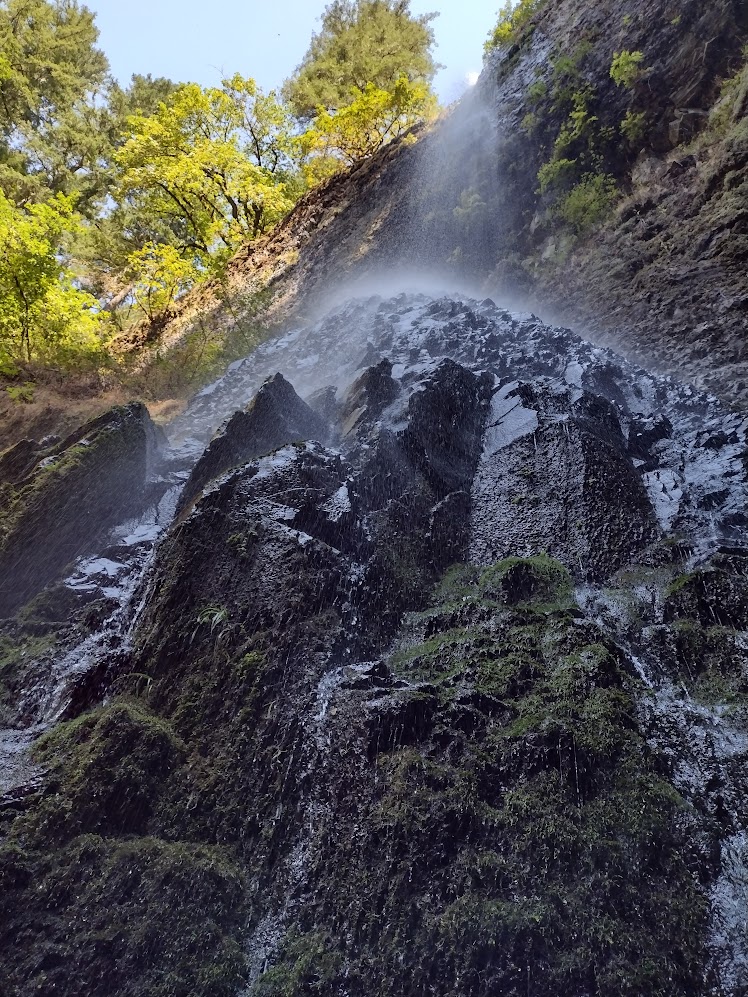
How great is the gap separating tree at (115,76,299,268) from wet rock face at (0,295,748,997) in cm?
1430

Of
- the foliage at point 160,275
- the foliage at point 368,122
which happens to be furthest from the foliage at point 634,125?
the foliage at point 160,275

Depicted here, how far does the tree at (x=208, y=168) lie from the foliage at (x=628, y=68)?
422 inches

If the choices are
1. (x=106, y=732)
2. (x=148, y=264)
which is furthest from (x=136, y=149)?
(x=106, y=732)

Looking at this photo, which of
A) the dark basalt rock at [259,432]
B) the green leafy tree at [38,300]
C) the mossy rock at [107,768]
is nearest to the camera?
the mossy rock at [107,768]

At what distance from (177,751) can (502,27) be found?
18.5m

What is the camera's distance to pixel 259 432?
311 inches

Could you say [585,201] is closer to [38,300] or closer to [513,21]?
[513,21]

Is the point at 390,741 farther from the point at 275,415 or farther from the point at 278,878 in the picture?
the point at 275,415

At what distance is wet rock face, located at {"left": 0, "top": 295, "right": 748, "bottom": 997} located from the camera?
11.7 feet

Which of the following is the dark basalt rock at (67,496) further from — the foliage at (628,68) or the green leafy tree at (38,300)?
the foliage at (628,68)

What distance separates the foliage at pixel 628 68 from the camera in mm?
10664

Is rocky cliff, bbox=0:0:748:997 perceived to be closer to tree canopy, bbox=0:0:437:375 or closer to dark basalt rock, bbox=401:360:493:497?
dark basalt rock, bbox=401:360:493:497

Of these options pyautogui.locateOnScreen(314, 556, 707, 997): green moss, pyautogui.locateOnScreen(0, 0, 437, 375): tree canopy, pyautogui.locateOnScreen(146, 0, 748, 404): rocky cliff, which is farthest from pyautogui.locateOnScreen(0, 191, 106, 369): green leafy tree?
pyautogui.locateOnScreen(314, 556, 707, 997): green moss

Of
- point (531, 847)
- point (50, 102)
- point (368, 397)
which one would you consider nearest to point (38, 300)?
point (368, 397)
